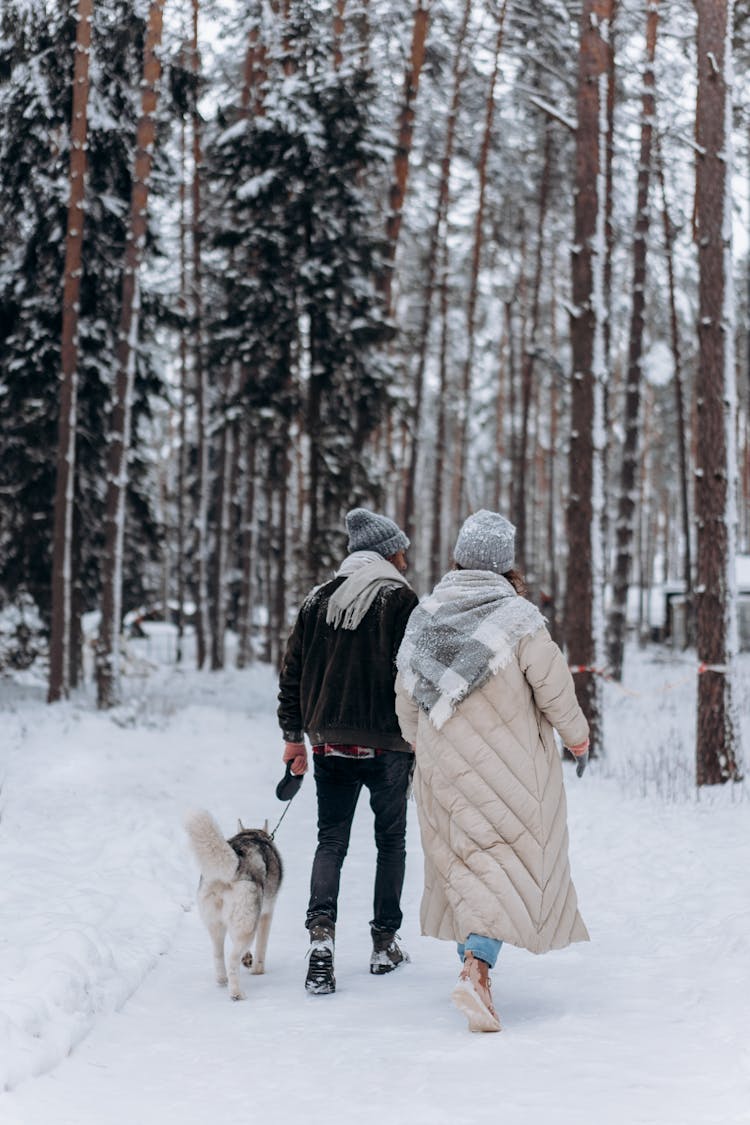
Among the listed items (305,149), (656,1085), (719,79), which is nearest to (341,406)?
(305,149)

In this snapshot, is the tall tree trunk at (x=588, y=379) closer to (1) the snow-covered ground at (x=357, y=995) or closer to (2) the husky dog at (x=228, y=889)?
(1) the snow-covered ground at (x=357, y=995)

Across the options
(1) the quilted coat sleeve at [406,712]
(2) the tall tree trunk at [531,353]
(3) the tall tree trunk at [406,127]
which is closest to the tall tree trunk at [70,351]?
(3) the tall tree trunk at [406,127]

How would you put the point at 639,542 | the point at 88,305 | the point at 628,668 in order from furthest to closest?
the point at 639,542
the point at 628,668
the point at 88,305

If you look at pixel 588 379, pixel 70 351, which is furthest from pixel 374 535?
pixel 70 351

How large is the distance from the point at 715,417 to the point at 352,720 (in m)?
6.10

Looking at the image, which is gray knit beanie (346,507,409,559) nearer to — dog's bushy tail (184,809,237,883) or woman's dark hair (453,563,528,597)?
woman's dark hair (453,563,528,597)

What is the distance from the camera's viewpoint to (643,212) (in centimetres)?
2047

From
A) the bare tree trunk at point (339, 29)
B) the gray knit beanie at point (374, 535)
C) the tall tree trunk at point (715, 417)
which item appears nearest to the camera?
the gray knit beanie at point (374, 535)

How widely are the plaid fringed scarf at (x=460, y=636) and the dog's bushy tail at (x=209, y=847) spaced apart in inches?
43.3

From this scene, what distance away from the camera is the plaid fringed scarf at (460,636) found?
4.65 m

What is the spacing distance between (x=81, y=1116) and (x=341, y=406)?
15.3m

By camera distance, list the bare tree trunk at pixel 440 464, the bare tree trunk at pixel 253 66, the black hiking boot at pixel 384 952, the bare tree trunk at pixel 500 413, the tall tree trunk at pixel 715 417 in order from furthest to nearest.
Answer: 1. the bare tree trunk at pixel 500 413
2. the bare tree trunk at pixel 440 464
3. the bare tree trunk at pixel 253 66
4. the tall tree trunk at pixel 715 417
5. the black hiking boot at pixel 384 952

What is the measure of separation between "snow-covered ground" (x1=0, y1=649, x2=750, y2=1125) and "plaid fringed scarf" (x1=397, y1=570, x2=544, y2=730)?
1.33m

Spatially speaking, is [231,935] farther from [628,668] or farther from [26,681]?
[628,668]
